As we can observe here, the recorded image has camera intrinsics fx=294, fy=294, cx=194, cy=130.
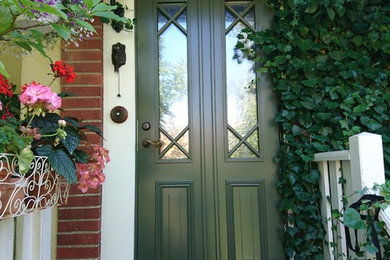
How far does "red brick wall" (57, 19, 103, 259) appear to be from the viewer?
1615 mm

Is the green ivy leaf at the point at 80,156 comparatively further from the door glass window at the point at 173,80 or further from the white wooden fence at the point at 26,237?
the door glass window at the point at 173,80

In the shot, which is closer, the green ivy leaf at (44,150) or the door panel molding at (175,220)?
the green ivy leaf at (44,150)

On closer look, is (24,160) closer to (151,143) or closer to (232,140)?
(151,143)

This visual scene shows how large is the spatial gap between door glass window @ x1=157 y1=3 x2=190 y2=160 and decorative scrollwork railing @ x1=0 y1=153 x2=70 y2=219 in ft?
2.69

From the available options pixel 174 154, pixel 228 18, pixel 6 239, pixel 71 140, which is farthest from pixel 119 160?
pixel 228 18

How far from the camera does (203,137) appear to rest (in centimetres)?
184

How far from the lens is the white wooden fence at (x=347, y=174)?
1206 millimetres

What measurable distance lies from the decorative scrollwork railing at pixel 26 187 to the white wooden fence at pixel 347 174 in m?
1.21

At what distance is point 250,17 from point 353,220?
1.40 metres

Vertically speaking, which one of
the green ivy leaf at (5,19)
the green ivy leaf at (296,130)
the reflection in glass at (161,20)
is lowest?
the green ivy leaf at (296,130)

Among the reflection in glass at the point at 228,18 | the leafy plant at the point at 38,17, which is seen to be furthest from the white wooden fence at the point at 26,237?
the reflection in glass at the point at 228,18

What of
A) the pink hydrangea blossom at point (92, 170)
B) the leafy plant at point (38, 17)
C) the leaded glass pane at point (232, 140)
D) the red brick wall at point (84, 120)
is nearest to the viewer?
the leafy plant at point (38, 17)

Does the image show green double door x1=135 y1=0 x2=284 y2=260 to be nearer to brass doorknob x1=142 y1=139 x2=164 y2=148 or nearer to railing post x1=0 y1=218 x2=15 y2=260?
brass doorknob x1=142 y1=139 x2=164 y2=148

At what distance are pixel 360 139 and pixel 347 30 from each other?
0.88 meters
